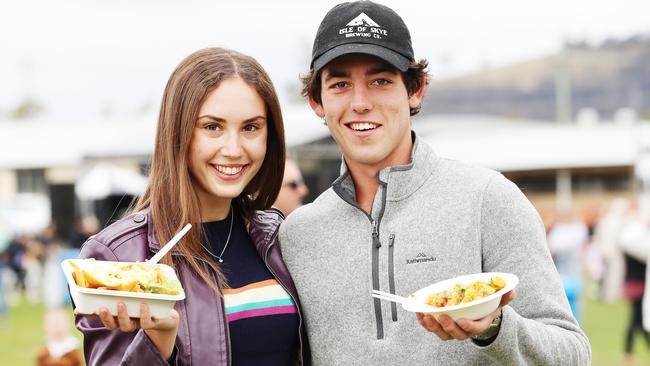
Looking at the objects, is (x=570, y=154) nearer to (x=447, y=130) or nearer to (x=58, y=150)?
(x=447, y=130)

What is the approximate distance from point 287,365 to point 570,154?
30.2 m

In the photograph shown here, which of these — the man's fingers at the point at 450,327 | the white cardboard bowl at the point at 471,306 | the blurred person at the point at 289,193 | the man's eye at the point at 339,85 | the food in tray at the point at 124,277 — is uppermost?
the man's eye at the point at 339,85

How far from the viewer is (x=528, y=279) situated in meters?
2.94

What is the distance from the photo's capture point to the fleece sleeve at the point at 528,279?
9.14 ft

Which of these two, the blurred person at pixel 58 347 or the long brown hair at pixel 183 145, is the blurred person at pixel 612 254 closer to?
the blurred person at pixel 58 347

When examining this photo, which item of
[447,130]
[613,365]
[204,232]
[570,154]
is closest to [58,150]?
[447,130]

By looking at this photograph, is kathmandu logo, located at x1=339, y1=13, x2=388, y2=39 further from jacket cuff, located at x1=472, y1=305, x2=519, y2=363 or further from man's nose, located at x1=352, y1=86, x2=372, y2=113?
jacket cuff, located at x1=472, y1=305, x2=519, y2=363

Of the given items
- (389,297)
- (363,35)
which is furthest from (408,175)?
(389,297)

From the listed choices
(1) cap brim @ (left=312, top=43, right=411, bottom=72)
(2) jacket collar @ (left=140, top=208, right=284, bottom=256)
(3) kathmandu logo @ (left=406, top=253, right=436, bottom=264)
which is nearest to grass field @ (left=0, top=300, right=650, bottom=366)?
(2) jacket collar @ (left=140, top=208, right=284, bottom=256)

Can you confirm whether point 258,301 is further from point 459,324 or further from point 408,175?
point 459,324

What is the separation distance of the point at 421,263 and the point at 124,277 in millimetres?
1040

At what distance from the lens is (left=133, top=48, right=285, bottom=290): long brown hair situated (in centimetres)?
328

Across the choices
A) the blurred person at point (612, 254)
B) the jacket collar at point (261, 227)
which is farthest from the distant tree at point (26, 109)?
the jacket collar at point (261, 227)

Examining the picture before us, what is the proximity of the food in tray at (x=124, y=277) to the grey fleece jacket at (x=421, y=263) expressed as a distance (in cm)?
75
